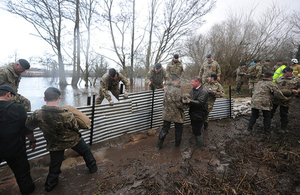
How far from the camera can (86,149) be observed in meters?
2.55

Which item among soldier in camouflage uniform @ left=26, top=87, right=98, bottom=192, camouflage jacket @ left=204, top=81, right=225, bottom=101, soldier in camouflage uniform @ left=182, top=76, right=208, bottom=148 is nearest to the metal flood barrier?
soldier in camouflage uniform @ left=26, top=87, right=98, bottom=192

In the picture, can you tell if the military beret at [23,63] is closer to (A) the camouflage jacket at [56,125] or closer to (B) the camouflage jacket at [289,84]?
(A) the camouflage jacket at [56,125]

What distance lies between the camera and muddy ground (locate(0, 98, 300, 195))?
2.29m

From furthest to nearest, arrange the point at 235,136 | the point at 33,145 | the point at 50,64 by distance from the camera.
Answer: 1. the point at 50,64
2. the point at 235,136
3. the point at 33,145

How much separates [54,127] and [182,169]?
2.35 m

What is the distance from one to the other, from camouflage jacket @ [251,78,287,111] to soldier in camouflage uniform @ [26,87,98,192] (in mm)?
4915

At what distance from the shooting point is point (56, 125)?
2139 mm

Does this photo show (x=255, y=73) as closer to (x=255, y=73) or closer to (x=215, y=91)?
(x=255, y=73)

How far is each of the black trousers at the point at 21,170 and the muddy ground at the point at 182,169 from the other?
21 cm

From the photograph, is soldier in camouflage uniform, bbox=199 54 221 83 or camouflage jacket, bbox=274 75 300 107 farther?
soldier in camouflage uniform, bbox=199 54 221 83

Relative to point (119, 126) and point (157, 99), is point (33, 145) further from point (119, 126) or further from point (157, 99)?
point (157, 99)

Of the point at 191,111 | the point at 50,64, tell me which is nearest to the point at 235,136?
the point at 191,111

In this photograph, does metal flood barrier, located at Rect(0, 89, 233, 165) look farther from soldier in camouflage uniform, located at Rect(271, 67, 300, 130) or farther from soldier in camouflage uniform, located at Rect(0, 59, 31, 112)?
soldier in camouflage uniform, located at Rect(271, 67, 300, 130)

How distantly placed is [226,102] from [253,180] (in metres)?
4.03
